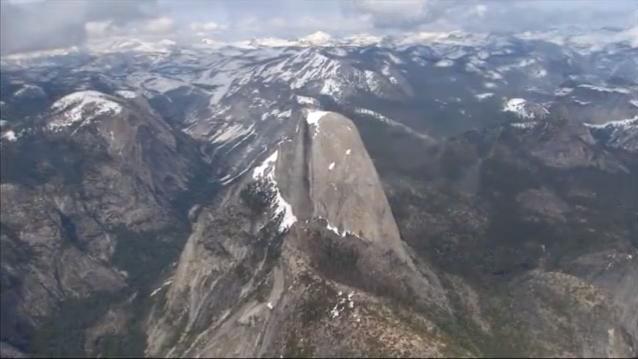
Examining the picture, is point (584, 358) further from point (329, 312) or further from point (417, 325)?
point (329, 312)

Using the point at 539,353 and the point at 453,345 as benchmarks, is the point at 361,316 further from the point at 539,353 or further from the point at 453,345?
the point at 539,353

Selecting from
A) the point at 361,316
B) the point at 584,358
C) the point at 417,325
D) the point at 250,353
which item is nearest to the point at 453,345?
the point at 417,325

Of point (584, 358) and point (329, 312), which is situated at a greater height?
point (329, 312)

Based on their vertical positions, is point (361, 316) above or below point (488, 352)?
above

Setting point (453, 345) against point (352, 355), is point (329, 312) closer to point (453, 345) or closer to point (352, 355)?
point (352, 355)

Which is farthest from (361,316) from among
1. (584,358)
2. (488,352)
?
(584,358)

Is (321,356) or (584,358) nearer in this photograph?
(321,356)

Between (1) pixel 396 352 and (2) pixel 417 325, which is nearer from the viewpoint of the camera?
(1) pixel 396 352

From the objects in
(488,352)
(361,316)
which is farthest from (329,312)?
(488,352)
